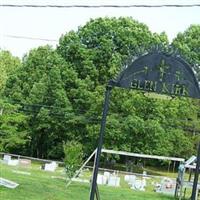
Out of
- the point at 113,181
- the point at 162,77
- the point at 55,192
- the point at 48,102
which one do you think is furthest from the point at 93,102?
the point at 162,77

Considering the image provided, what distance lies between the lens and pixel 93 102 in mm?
32250

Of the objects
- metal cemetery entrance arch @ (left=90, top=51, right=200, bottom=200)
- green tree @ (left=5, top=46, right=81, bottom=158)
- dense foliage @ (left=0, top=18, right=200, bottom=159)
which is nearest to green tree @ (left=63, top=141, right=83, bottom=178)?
dense foliage @ (left=0, top=18, right=200, bottom=159)

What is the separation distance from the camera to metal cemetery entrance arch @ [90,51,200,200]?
678cm

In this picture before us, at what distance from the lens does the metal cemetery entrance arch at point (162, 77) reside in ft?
22.2

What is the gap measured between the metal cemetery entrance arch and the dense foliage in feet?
75.5

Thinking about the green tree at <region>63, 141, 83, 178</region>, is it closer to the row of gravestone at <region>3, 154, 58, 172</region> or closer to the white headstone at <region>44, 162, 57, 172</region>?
the white headstone at <region>44, 162, 57, 172</region>

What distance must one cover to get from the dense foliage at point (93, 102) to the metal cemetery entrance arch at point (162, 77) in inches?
906

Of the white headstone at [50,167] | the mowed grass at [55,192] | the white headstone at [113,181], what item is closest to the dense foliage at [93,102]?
the white headstone at [50,167]

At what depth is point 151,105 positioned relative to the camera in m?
31.2

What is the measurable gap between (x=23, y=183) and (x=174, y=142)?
16.2 metres

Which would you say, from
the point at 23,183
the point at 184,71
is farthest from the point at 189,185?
the point at 184,71

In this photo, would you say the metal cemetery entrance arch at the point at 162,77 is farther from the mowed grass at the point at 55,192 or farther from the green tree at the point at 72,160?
the green tree at the point at 72,160

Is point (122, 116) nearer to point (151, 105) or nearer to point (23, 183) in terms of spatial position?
point (151, 105)

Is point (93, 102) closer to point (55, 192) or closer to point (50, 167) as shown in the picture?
point (50, 167)
